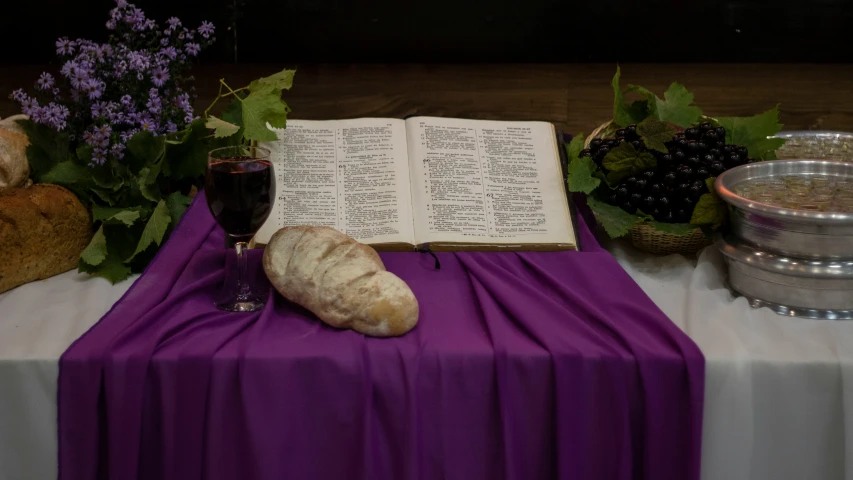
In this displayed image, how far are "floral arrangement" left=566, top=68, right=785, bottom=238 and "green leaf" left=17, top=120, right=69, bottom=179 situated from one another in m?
0.87

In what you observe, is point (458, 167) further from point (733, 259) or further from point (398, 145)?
point (733, 259)

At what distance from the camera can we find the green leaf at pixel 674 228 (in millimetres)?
1263

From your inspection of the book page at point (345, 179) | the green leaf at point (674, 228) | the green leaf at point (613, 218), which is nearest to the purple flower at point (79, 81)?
the book page at point (345, 179)

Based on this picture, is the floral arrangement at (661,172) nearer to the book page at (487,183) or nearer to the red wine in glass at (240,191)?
the book page at (487,183)

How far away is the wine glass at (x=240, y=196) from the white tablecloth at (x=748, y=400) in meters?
0.23

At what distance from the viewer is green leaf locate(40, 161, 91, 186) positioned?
4.25 ft

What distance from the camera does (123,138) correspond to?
1276 mm

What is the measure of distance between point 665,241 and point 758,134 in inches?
10.9

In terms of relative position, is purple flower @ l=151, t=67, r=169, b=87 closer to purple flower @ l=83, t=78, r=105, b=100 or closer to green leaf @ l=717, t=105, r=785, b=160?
purple flower @ l=83, t=78, r=105, b=100

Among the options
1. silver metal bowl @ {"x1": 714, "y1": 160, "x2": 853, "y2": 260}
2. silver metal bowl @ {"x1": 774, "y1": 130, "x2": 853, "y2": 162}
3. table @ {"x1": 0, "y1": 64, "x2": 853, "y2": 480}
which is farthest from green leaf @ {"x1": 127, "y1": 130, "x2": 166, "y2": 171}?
silver metal bowl @ {"x1": 774, "y1": 130, "x2": 853, "y2": 162}

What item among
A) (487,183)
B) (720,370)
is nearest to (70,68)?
(487,183)

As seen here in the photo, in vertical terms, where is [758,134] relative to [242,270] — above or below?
above

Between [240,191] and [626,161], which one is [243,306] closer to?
[240,191]

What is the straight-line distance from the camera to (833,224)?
1.02m
